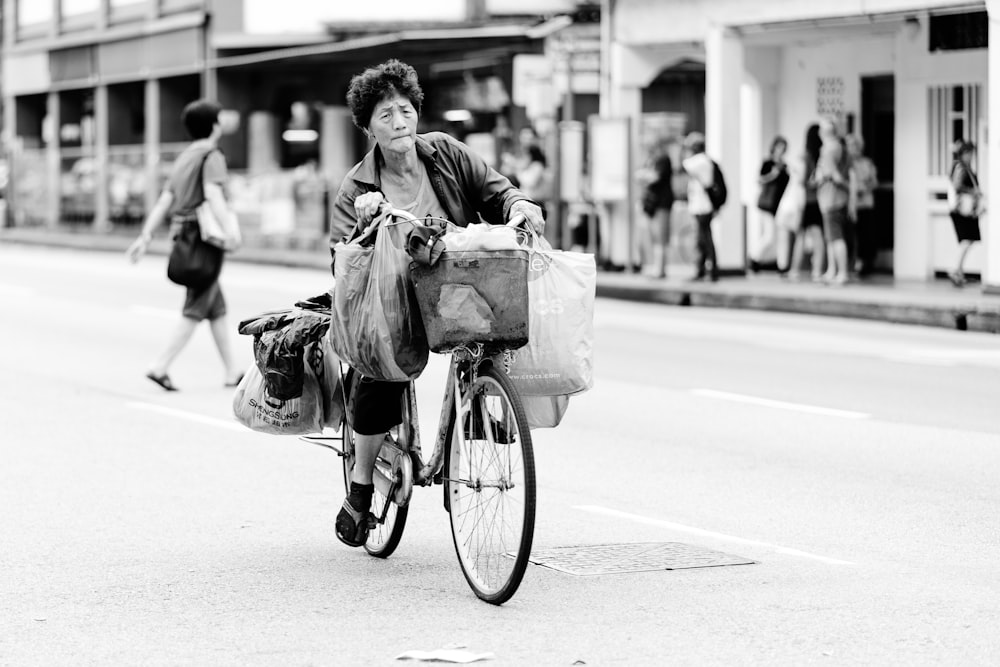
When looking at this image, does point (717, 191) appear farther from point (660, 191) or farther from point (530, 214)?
point (530, 214)

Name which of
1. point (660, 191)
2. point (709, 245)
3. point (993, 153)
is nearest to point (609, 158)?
point (660, 191)

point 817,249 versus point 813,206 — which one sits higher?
point 813,206

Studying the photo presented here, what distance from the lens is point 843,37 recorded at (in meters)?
24.2

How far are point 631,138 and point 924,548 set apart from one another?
18278mm

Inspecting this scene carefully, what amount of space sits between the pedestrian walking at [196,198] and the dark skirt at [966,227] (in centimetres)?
1061

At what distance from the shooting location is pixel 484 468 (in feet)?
20.5

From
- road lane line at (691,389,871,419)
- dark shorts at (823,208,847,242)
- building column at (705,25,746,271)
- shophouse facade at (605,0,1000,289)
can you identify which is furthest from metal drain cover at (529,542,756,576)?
building column at (705,25,746,271)

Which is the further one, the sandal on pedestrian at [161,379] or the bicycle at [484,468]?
the sandal on pedestrian at [161,379]

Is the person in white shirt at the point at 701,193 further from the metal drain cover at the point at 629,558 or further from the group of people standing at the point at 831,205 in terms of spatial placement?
the metal drain cover at the point at 629,558

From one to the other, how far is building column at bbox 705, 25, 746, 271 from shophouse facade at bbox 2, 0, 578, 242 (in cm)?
380

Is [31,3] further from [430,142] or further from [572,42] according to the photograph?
[430,142]

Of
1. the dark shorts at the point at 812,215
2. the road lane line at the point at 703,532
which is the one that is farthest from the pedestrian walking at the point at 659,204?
the road lane line at the point at 703,532

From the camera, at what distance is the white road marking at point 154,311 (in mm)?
19484

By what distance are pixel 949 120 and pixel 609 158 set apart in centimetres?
489
